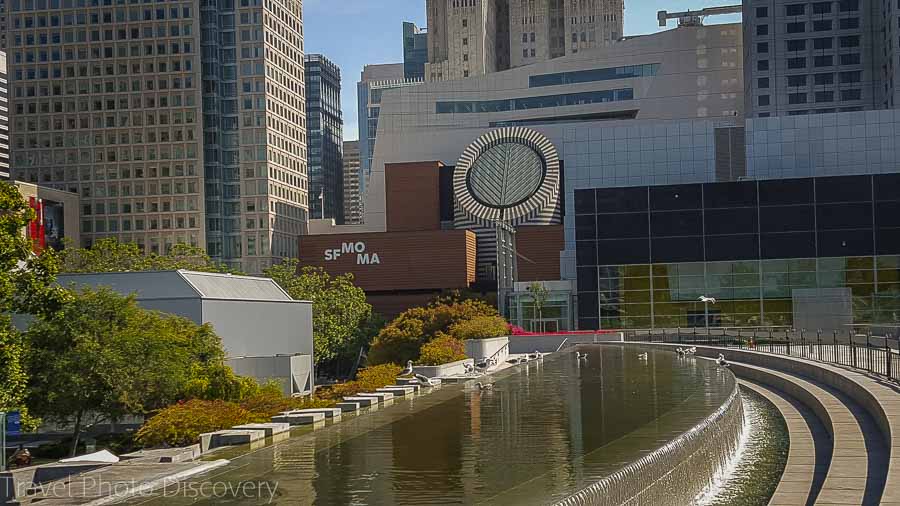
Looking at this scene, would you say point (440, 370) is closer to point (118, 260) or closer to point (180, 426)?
point (180, 426)

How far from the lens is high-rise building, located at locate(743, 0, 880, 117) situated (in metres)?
136

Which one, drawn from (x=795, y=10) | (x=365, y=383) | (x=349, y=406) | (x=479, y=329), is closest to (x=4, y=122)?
A: (x=795, y=10)

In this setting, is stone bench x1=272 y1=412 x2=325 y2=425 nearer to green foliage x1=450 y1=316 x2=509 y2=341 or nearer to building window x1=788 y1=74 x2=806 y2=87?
green foliage x1=450 y1=316 x2=509 y2=341

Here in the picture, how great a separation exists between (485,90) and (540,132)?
2762cm

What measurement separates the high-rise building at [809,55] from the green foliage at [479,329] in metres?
85.3

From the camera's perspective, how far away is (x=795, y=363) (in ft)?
128

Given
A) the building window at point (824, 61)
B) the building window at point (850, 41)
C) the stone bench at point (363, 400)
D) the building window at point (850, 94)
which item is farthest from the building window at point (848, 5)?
the stone bench at point (363, 400)

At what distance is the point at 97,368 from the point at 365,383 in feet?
26.0

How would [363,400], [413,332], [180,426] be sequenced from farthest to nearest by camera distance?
[413,332], [363,400], [180,426]

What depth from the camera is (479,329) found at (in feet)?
195

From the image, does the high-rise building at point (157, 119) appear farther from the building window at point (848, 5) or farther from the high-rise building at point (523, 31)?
the building window at point (848, 5)

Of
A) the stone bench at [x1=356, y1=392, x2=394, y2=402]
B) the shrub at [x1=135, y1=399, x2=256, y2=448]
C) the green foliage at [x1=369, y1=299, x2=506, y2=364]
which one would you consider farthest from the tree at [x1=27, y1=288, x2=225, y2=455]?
the green foliage at [x1=369, y1=299, x2=506, y2=364]

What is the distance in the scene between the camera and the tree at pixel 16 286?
26.8 metres

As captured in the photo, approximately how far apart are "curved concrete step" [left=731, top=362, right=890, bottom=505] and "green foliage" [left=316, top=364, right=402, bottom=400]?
41.9 ft
